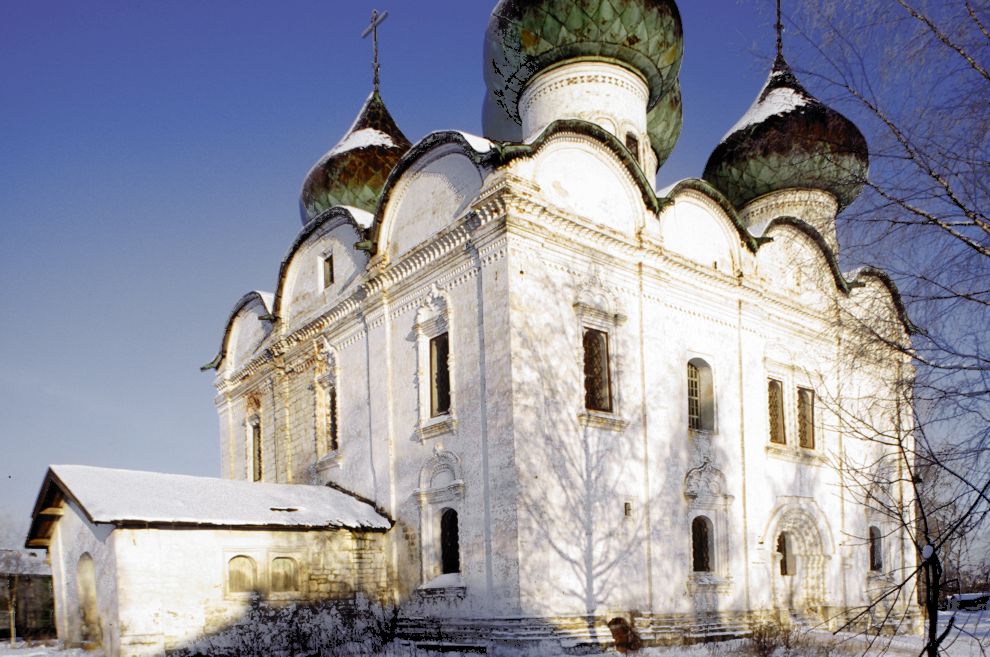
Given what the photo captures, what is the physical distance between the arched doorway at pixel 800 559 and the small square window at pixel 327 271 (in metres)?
7.75

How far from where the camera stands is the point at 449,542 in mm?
11055

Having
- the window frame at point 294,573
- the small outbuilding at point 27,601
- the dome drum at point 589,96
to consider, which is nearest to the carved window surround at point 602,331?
the dome drum at point 589,96

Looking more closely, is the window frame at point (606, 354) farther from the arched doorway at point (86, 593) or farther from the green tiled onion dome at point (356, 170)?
the arched doorway at point (86, 593)

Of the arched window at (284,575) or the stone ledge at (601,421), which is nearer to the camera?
the stone ledge at (601,421)

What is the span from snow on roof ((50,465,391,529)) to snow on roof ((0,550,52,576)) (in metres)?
9.38

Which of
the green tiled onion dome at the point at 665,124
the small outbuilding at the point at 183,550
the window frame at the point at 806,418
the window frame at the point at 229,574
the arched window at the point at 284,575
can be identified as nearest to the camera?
the small outbuilding at the point at 183,550

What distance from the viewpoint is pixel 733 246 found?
525 inches

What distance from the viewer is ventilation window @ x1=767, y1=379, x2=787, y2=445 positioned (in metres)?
13.7

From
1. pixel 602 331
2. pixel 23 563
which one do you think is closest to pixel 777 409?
pixel 602 331

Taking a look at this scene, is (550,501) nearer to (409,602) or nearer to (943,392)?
(409,602)

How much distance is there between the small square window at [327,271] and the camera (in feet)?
46.9

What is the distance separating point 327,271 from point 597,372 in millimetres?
5399

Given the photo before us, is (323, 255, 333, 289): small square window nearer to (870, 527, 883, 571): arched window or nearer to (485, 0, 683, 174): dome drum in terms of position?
(485, 0, 683, 174): dome drum

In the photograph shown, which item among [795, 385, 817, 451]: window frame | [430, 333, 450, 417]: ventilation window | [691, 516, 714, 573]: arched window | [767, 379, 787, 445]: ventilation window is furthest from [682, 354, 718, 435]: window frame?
[430, 333, 450, 417]: ventilation window
